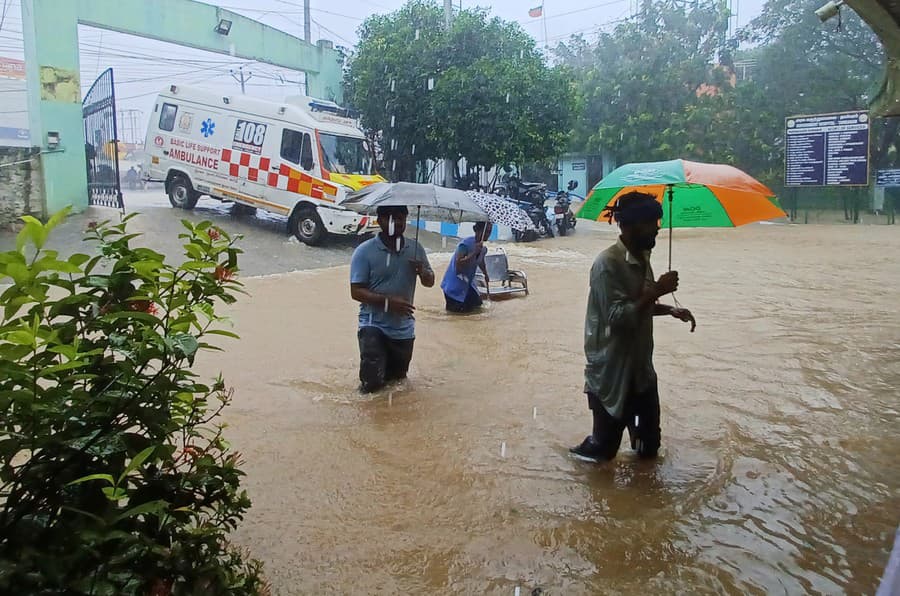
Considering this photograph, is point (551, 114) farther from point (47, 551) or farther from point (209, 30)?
point (47, 551)

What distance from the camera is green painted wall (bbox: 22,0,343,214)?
43.9ft

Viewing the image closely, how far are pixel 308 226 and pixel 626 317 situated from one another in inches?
461

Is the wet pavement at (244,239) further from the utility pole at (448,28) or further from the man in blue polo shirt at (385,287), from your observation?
the man in blue polo shirt at (385,287)

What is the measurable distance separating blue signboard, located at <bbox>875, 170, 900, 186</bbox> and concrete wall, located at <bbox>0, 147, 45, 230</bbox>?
77.7 feet

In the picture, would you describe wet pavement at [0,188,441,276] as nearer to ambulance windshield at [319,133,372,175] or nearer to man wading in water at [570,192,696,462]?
ambulance windshield at [319,133,372,175]

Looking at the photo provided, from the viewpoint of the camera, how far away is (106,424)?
190 centimetres

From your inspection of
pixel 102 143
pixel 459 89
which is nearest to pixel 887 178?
pixel 459 89

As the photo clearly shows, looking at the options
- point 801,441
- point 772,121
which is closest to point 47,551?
point 801,441

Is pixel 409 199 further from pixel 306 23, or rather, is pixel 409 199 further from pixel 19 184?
pixel 306 23

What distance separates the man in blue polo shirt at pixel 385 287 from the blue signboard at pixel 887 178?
2232 centimetres

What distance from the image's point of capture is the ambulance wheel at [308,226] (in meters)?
14.4

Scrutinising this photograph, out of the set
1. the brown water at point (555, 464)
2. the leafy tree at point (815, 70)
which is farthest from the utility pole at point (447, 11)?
the leafy tree at point (815, 70)

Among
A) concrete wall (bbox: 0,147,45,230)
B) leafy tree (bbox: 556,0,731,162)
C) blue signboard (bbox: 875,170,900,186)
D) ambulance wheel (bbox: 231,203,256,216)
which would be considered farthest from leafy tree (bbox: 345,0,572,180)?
blue signboard (bbox: 875,170,900,186)

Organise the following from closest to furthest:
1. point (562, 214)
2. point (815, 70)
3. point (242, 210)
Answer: point (242, 210) < point (562, 214) < point (815, 70)
